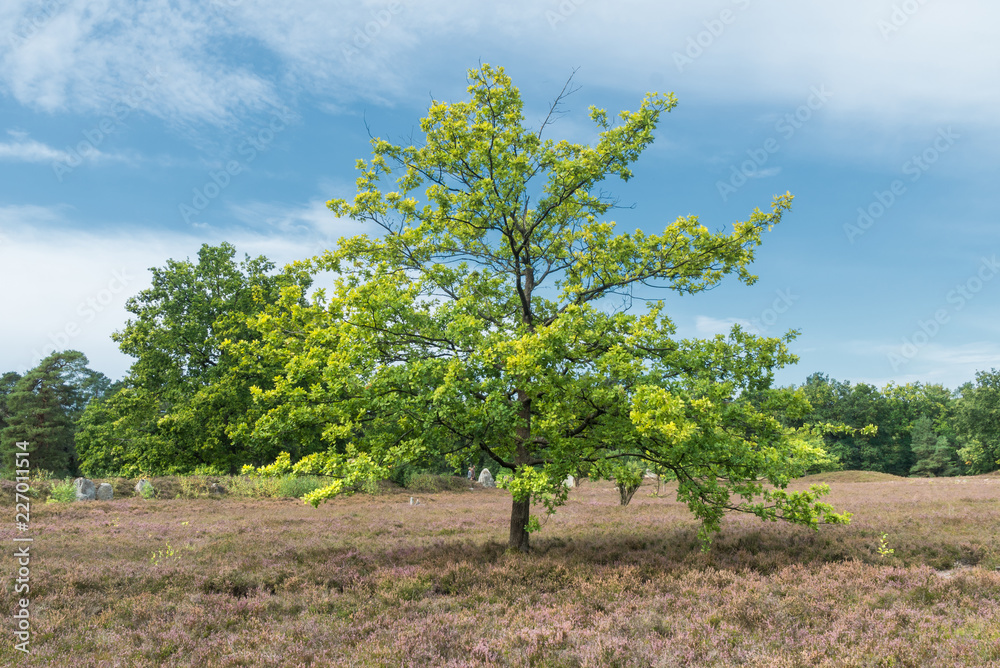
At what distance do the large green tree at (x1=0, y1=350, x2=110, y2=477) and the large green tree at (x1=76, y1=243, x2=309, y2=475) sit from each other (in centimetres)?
1693

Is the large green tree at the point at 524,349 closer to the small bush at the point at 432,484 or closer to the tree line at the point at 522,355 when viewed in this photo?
the tree line at the point at 522,355

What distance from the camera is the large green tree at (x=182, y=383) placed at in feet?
105

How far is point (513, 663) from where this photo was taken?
651cm

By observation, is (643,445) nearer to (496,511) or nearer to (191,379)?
(496,511)

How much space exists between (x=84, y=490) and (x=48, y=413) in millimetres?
38467

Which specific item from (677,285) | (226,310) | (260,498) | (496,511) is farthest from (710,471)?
(226,310)

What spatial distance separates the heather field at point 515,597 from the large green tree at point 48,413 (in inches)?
1754

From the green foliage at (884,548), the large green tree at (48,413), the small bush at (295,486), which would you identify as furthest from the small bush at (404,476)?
the large green tree at (48,413)

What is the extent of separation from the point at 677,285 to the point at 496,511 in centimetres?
1289

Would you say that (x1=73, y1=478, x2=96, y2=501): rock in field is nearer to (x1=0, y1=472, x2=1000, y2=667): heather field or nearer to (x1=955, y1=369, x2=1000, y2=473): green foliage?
(x1=0, y1=472, x2=1000, y2=667): heather field

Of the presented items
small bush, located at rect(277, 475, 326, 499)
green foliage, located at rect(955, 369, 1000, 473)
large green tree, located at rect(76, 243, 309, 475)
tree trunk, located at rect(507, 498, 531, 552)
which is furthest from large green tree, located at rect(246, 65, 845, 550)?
green foliage, located at rect(955, 369, 1000, 473)

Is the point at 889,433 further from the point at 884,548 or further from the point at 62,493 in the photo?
the point at 62,493

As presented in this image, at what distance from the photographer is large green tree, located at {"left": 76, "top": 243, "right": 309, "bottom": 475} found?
105 ft

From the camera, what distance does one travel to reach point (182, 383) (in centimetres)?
3328
